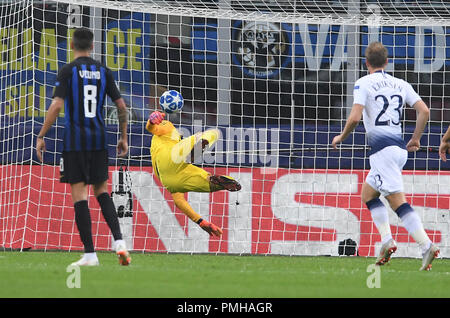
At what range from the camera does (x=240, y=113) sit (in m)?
13.0

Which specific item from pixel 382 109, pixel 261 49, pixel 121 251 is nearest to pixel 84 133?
pixel 121 251

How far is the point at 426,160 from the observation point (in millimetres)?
12547

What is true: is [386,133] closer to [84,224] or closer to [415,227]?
[415,227]

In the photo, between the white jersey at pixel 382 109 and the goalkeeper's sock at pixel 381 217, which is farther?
the goalkeeper's sock at pixel 381 217

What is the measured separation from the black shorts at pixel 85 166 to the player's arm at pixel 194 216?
2745 mm

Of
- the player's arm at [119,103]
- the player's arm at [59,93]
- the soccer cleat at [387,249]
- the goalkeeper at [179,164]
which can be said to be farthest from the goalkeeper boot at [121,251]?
the goalkeeper at [179,164]

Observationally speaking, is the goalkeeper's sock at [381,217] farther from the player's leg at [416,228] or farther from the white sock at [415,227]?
the white sock at [415,227]

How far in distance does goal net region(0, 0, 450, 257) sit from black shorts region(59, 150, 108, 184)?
3886 mm

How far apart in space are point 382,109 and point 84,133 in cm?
259

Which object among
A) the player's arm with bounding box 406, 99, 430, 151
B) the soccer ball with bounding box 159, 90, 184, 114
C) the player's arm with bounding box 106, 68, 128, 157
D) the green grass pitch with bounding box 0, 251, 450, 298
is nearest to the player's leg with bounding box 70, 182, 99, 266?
the green grass pitch with bounding box 0, 251, 450, 298

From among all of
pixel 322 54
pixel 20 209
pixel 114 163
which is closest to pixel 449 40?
pixel 322 54

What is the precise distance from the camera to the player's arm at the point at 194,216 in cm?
1045

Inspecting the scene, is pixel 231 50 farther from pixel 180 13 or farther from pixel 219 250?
pixel 219 250

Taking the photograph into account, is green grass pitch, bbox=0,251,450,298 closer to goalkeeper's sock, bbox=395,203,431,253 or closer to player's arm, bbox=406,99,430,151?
goalkeeper's sock, bbox=395,203,431,253
